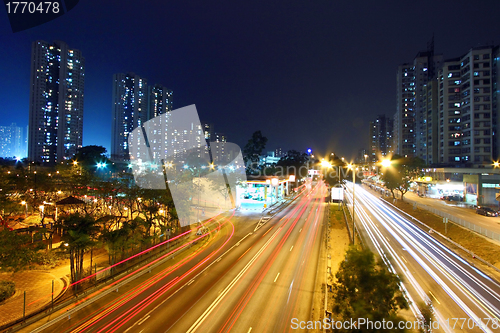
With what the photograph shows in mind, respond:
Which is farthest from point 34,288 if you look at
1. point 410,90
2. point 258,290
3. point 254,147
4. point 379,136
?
point 379,136

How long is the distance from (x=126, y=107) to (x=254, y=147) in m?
84.7

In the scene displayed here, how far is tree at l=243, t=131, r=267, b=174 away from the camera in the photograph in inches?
1970

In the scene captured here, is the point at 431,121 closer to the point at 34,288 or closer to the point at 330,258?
the point at 330,258

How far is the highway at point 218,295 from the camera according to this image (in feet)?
28.0

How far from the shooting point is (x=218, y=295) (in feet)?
34.1

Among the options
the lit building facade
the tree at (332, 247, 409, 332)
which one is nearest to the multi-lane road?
the tree at (332, 247, 409, 332)

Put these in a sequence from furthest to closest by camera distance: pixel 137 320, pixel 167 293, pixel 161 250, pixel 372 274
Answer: pixel 161 250 < pixel 167 293 < pixel 137 320 < pixel 372 274

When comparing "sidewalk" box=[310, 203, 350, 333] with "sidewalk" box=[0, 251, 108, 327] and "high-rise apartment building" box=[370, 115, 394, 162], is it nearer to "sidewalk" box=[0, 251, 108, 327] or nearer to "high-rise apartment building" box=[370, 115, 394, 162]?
"sidewalk" box=[0, 251, 108, 327]

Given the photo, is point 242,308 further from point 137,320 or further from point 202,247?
point 202,247

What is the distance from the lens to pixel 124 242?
41.7 feet

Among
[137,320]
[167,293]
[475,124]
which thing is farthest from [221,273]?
[475,124]

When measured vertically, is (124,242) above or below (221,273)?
above

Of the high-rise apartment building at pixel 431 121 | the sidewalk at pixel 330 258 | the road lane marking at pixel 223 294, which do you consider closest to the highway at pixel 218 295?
the road lane marking at pixel 223 294

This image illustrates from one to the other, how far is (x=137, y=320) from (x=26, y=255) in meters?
5.35
